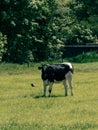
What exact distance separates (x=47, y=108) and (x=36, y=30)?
33301mm

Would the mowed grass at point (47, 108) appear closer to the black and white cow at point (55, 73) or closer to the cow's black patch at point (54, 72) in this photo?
the black and white cow at point (55, 73)

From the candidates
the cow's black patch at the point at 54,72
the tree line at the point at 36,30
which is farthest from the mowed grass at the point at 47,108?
the tree line at the point at 36,30

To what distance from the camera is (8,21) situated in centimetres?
4844

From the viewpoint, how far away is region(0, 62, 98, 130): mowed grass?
1477 centimetres

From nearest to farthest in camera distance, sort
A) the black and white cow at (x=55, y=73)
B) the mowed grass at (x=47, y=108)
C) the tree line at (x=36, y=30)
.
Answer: the mowed grass at (x=47, y=108)
the black and white cow at (x=55, y=73)
the tree line at (x=36, y=30)

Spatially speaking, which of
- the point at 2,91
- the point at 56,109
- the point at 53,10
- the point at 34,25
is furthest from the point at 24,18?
the point at 56,109

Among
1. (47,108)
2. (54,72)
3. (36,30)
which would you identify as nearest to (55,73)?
(54,72)

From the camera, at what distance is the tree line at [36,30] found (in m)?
48.9

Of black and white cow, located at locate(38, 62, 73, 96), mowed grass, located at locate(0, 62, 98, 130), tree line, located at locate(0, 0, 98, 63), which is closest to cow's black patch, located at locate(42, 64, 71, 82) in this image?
black and white cow, located at locate(38, 62, 73, 96)

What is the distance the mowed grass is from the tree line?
62.1 feet

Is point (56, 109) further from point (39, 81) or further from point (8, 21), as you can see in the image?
point (8, 21)

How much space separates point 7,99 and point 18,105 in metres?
2.37

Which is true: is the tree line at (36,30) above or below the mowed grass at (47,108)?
below

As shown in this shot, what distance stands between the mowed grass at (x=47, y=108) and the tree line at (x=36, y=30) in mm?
18931
